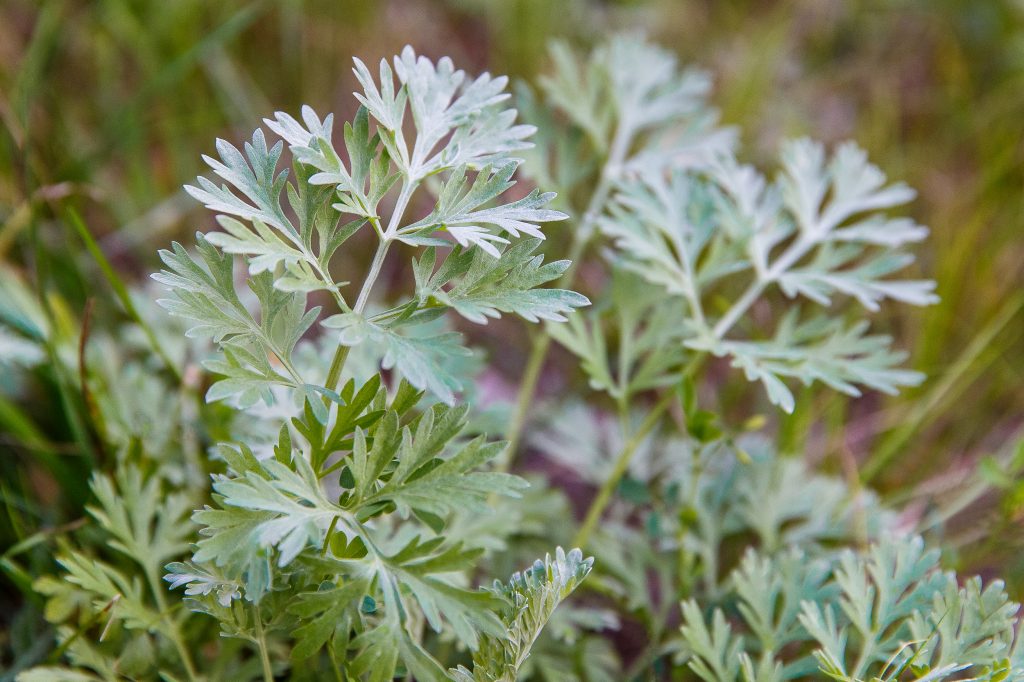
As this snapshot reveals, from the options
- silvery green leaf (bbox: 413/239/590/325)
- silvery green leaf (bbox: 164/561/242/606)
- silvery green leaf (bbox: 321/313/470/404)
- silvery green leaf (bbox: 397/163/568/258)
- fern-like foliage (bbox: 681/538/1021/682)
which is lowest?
fern-like foliage (bbox: 681/538/1021/682)

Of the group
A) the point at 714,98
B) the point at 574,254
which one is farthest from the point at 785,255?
the point at 714,98

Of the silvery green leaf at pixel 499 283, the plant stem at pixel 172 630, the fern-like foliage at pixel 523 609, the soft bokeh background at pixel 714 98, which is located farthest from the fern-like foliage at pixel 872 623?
the plant stem at pixel 172 630

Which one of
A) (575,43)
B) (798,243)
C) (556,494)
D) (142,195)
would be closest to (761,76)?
(575,43)

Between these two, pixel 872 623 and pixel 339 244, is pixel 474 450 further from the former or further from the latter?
pixel 872 623

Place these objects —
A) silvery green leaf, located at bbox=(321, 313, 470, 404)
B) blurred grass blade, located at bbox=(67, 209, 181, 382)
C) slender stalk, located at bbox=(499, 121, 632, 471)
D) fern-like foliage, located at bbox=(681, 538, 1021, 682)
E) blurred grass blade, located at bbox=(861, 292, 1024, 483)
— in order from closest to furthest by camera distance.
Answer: silvery green leaf, located at bbox=(321, 313, 470, 404), fern-like foliage, located at bbox=(681, 538, 1021, 682), blurred grass blade, located at bbox=(67, 209, 181, 382), slender stalk, located at bbox=(499, 121, 632, 471), blurred grass blade, located at bbox=(861, 292, 1024, 483)

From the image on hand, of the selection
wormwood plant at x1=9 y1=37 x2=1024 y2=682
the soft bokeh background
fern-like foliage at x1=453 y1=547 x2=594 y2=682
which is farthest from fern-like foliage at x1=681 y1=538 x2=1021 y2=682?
the soft bokeh background

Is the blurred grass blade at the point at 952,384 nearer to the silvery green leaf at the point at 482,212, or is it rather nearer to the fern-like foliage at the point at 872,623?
the fern-like foliage at the point at 872,623

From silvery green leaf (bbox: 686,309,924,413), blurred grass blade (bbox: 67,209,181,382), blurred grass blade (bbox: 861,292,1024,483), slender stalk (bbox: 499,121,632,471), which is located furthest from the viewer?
blurred grass blade (bbox: 861,292,1024,483)

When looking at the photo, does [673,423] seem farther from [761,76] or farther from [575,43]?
[575,43]

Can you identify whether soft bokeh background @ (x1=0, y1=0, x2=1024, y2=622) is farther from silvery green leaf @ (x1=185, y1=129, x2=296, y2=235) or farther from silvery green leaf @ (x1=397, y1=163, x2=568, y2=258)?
silvery green leaf @ (x1=397, y1=163, x2=568, y2=258)

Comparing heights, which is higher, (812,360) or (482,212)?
(482,212)
